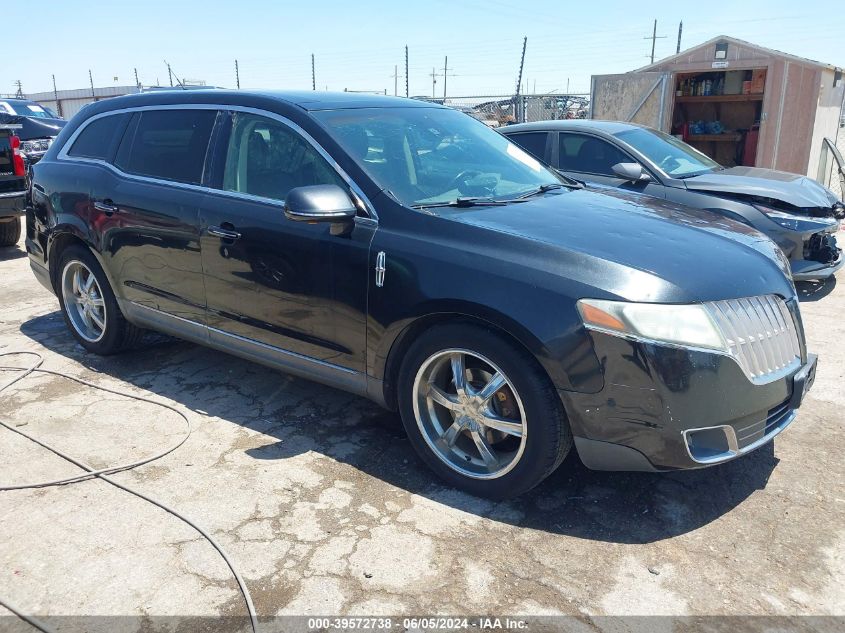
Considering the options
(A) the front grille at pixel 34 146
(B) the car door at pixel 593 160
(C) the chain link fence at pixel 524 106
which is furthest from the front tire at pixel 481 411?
(C) the chain link fence at pixel 524 106

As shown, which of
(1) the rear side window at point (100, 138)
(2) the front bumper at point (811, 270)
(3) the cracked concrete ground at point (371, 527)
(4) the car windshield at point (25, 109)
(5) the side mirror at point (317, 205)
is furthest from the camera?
(4) the car windshield at point (25, 109)

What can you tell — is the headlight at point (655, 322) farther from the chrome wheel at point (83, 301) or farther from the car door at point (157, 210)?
the chrome wheel at point (83, 301)

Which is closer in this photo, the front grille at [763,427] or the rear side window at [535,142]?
the front grille at [763,427]

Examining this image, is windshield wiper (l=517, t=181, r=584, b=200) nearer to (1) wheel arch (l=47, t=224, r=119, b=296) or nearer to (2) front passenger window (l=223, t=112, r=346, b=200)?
(2) front passenger window (l=223, t=112, r=346, b=200)

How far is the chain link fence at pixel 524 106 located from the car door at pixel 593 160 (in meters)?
8.51

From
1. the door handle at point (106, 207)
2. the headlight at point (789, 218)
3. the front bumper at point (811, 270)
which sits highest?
the door handle at point (106, 207)

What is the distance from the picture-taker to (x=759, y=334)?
286 cm

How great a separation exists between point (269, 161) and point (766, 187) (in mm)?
5052

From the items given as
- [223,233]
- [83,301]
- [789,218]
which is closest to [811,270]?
[789,218]

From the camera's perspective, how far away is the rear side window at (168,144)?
4055 millimetres

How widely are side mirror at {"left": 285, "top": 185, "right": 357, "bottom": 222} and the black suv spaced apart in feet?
0.05

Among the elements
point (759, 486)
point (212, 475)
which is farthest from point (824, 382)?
point (212, 475)

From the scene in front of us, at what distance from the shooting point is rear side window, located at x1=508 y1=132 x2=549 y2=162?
24.0ft

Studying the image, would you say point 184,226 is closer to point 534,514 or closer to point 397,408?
point 397,408
